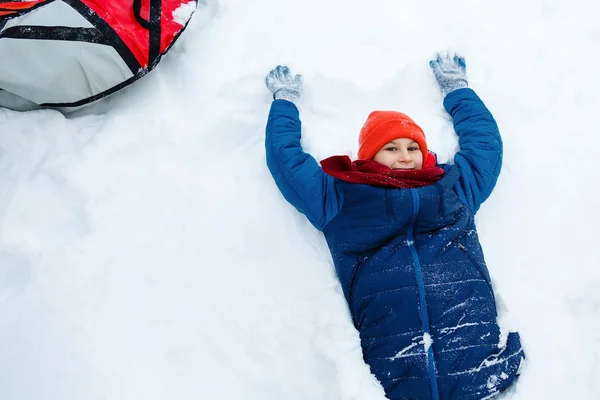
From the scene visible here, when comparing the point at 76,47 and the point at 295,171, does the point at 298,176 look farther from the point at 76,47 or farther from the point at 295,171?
the point at 76,47

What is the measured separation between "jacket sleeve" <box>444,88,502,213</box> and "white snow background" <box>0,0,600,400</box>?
0.09 metres

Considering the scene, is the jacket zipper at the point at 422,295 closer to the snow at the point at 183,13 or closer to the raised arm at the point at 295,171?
the raised arm at the point at 295,171

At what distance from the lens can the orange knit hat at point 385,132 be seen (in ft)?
6.84

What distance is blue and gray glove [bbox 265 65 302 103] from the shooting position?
234cm

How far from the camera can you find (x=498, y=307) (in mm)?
1978

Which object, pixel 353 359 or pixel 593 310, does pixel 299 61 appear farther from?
pixel 593 310

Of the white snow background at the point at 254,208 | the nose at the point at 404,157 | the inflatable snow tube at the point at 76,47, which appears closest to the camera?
the white snow background at the point at 254,208

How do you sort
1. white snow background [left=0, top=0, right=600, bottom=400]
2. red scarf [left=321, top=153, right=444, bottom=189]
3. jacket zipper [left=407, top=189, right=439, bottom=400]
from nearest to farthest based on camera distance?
jacket zipper [left=407, top=189, right=439, bottom=400], white snow background [left=0, top=0, right=600, bottom=400], red scarf [left=321, top=153, right=444, bottom=189]

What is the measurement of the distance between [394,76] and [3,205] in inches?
70.3

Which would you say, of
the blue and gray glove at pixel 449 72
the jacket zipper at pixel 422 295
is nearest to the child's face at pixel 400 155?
the jacket zipper at pixel 422 295

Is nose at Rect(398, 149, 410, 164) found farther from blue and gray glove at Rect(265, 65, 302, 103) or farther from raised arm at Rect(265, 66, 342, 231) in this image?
blue and gray glove at Rect(265, 65, 302, 103)

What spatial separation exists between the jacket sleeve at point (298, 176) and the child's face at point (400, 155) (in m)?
0.23

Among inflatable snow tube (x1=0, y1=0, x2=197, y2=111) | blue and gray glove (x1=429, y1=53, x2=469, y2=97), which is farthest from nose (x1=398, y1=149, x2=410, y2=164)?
inflatable snow tube (x1=0, y1=0, x2=197, y2=111)

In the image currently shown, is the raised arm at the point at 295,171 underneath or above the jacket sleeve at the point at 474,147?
underneath
